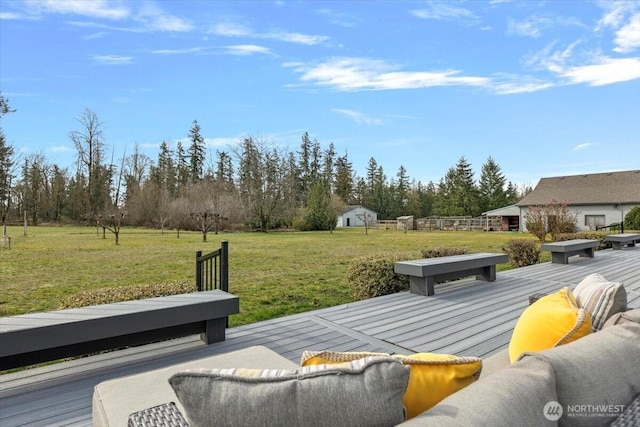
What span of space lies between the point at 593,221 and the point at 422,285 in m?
25.3

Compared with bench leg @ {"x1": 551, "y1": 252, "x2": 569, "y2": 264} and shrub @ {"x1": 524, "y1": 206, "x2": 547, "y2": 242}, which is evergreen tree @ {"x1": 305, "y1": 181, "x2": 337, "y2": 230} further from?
bench leg @ {"x1": 551, "y1": 252, "x2": 569, "y2": 264}

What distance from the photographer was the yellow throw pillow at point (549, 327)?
133cm

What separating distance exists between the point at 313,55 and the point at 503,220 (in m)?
24.6

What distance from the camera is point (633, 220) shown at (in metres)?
19.3

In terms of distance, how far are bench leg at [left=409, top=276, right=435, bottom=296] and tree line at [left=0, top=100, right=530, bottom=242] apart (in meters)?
18.7

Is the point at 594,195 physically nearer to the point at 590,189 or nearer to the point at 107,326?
the point at 590,189

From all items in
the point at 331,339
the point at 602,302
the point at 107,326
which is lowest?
the point at 331,339

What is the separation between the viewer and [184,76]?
11.0 metres

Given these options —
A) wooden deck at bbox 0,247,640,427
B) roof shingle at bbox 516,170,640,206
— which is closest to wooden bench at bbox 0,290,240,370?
wooden deck at bbox 0,247,640,427

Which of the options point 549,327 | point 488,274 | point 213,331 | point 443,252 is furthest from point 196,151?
point 549,327

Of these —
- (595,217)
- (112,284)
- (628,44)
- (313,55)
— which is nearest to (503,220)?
(595,217)

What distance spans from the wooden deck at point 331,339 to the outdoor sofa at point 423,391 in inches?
52.5

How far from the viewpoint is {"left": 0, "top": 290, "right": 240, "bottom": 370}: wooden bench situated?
226 cm

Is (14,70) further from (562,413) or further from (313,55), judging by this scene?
(562,413)
